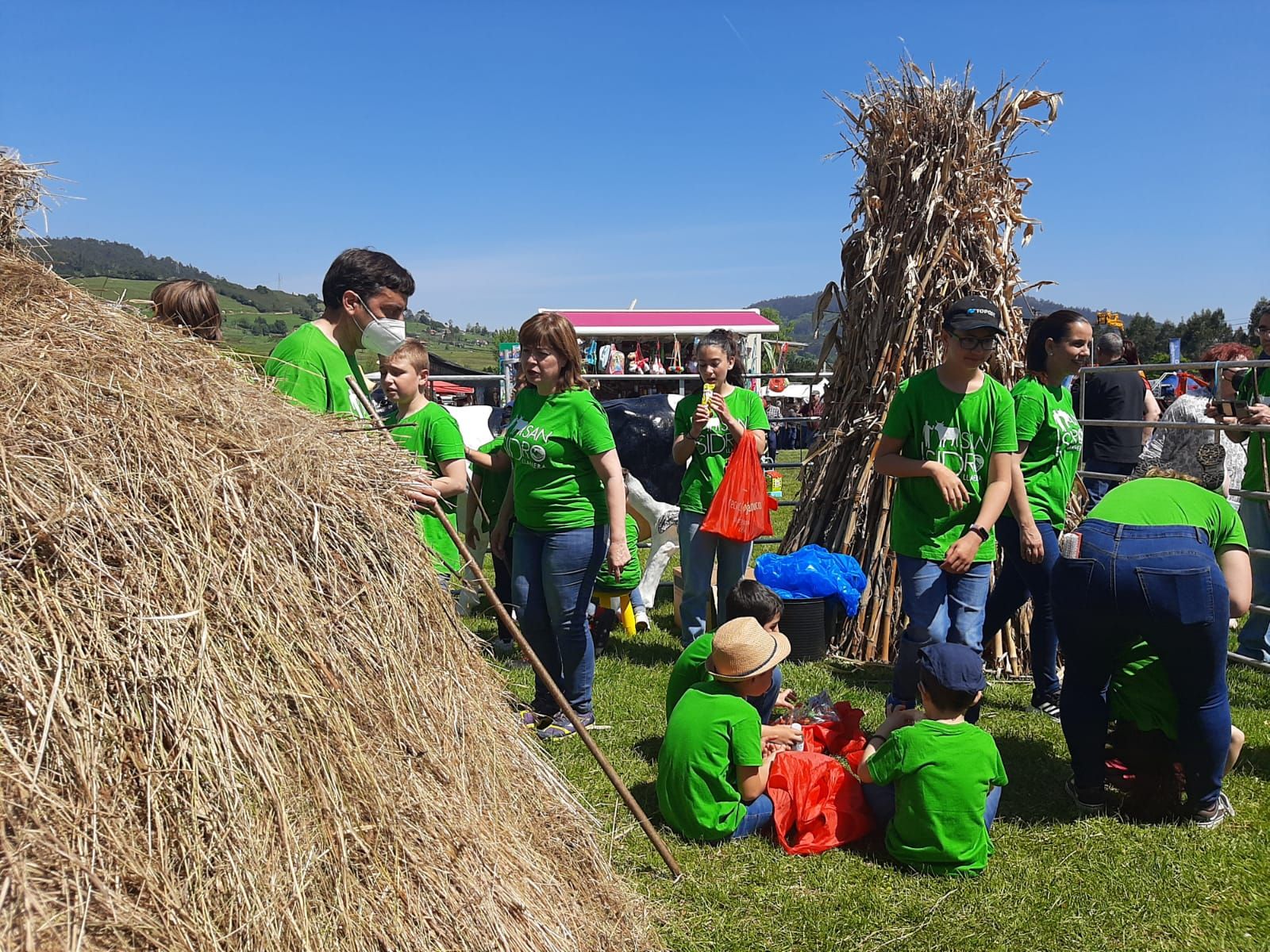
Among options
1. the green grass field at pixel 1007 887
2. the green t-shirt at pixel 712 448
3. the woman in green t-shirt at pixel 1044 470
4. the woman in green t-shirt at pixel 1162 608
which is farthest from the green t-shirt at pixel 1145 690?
the green t-shirt at pixel 712 448

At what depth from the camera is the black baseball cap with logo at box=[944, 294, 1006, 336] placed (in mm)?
4309

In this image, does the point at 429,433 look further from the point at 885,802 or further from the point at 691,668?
the point at 885,802

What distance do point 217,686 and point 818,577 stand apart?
4996 millimetres

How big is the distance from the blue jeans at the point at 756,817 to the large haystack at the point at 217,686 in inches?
50.1

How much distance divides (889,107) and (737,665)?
441 cm

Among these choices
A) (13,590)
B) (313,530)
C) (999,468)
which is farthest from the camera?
(999,468)

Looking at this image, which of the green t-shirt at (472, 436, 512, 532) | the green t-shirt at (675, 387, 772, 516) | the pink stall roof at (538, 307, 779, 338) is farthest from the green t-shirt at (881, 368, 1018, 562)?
the pink stall roof at (538, 307, 779, 338)

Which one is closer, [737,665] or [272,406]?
[272,406]

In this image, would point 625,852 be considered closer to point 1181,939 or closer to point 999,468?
point 1181,939

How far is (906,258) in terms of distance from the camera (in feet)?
21.3

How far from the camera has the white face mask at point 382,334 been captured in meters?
3.59

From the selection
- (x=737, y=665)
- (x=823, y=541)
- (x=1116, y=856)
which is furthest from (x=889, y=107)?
(x=1116, y=856)

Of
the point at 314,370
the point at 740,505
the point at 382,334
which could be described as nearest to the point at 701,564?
the point at 740,505

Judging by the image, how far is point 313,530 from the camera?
234 cm
